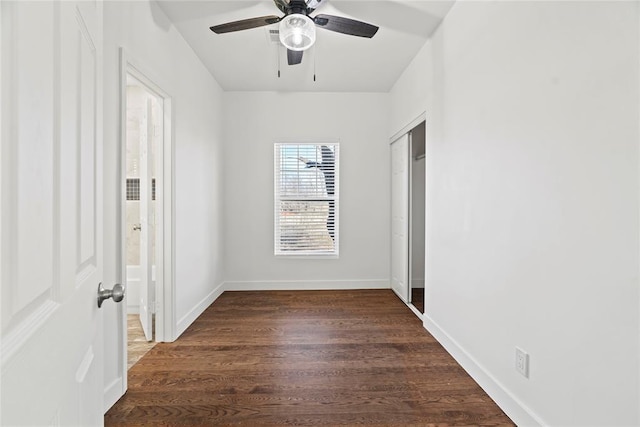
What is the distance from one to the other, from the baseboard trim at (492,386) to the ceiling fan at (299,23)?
2.42m

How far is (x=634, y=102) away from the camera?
1.09 metres

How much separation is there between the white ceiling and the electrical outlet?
2.46 meters

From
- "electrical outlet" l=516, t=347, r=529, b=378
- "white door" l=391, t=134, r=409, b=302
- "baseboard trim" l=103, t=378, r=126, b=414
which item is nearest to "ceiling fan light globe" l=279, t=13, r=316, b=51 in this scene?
"white door" l=391, t=134, r=409, b=302

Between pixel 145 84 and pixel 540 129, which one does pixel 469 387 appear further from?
pixel 145 84

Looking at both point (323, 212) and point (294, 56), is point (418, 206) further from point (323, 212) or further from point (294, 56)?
point (294, 56)

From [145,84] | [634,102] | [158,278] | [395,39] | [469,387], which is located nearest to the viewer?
[634,102]

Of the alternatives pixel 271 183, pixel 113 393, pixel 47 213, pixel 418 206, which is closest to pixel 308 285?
pixel 271 183

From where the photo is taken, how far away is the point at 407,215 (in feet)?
12.0

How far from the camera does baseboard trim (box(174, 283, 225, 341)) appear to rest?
279cm

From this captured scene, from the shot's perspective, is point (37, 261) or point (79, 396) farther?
point (79, 396)

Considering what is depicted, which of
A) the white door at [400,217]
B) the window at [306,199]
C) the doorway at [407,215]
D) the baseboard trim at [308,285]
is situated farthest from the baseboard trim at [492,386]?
the window at [306,199]

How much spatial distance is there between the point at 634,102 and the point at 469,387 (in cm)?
177

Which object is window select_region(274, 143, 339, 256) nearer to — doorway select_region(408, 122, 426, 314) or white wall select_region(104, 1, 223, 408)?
white wall select_region(104, 1, 223, 408)

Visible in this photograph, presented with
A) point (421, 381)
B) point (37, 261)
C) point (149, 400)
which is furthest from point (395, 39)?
point (149, 400)
